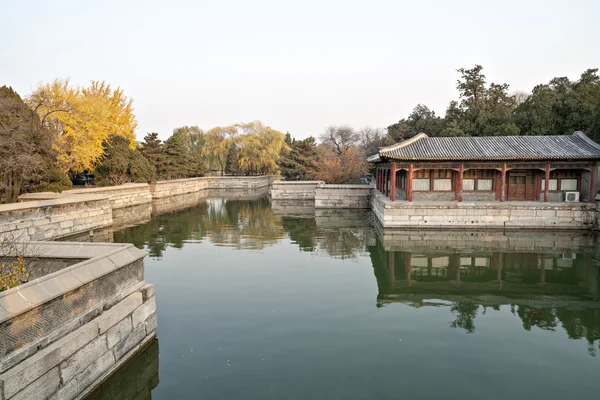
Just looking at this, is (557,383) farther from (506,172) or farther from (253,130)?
(253,130)

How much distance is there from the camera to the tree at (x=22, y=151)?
1576cm

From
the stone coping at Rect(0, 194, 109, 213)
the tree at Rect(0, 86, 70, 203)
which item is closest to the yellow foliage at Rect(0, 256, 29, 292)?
the stone coping at Rect(0, 194, 109, 213)

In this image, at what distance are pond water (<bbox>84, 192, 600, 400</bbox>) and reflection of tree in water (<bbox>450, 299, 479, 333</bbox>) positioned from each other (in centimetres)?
5

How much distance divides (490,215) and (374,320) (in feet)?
43.3

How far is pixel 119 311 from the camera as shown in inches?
260

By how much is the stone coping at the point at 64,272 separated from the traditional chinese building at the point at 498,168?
Result: 605 inches

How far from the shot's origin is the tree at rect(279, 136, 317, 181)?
44.2 m

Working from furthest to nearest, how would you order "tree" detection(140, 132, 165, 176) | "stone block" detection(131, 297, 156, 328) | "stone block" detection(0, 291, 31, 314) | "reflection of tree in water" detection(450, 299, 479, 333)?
"tree" detection(140, 132, 165, 176) < "reflection of tree in water" detection(450, 299, 479, 333) < "stone block" detection(131, 297, 156, 328) < "stone block" detection(0, 291, 31, 314)

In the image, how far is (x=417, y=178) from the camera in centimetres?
2227

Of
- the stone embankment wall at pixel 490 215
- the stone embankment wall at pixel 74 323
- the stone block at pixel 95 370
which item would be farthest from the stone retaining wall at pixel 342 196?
the stone block at pixel 95 370

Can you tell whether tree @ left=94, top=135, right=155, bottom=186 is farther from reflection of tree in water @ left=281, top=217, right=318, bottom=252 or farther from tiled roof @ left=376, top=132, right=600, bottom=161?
tiled roof @ left=376, top=132, right=600, bottom=161

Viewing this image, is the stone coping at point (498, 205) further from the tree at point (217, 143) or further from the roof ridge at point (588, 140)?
the tree at point (217, 143)

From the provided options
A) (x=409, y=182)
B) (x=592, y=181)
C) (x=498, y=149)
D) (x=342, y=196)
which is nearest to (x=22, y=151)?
(x=409, y=182)

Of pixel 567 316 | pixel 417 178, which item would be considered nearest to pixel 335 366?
pixel 567 316
